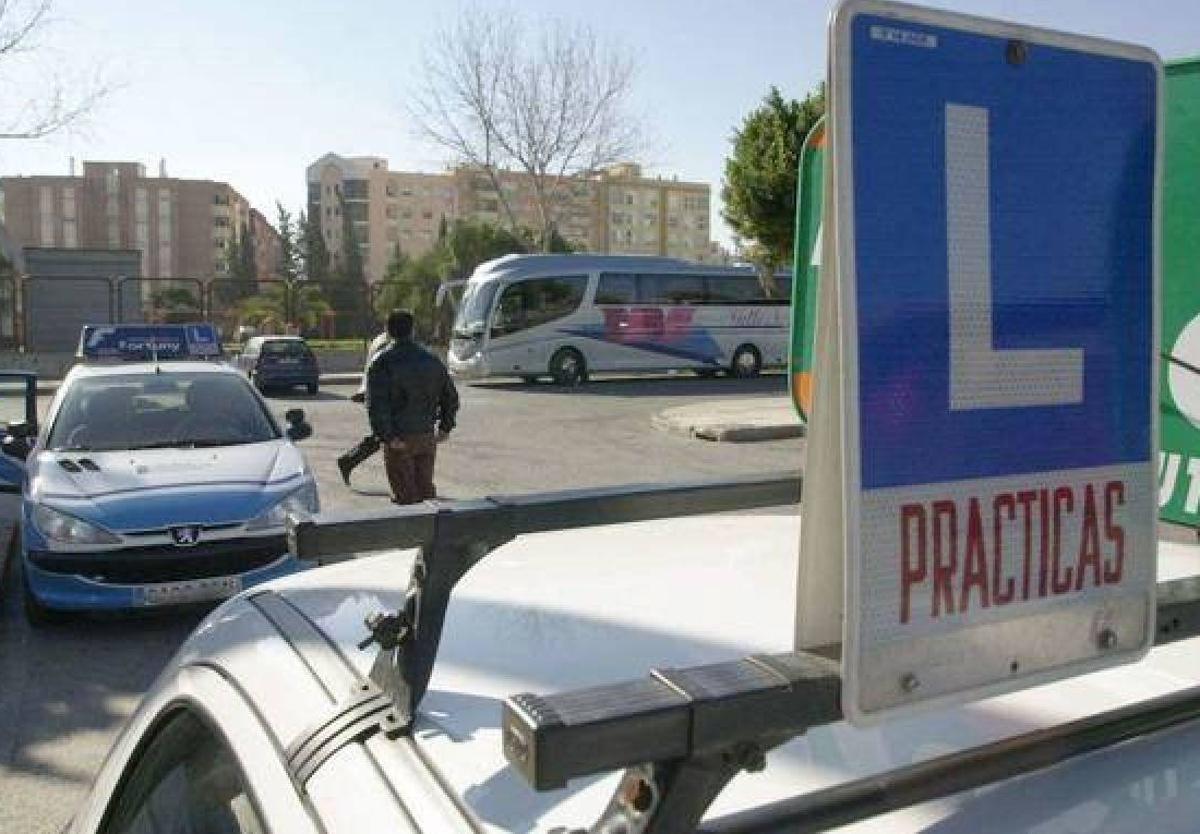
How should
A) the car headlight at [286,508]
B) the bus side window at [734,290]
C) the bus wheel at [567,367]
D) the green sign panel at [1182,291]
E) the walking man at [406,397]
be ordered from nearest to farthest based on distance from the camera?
the green sign panel at [1182,291] → the car headlight at [286,508] → the walking man at [406,397] → the bus wheel at [567,367] → the bus side window at [734,290]

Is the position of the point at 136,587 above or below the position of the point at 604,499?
below

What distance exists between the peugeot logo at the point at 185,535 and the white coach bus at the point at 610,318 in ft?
63.6

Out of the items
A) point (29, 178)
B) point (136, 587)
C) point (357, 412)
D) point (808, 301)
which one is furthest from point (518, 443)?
point (29, 178)

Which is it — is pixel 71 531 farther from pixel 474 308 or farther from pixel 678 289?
pixel 678 289

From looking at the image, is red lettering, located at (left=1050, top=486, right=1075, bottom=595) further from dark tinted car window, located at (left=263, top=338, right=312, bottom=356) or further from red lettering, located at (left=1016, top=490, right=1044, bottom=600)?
dark tinted car window, located at (left=263, top=338, right=312, bottom=356)

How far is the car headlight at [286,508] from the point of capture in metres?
6.20

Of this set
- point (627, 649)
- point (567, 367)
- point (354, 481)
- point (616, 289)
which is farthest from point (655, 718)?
point (616, 289)

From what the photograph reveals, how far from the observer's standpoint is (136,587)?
5973 millimetres

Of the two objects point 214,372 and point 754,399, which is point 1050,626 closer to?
point 214,372

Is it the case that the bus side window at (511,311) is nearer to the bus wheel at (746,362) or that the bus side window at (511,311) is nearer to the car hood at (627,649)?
the bus wheel at (746,362)

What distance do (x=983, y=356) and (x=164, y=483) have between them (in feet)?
19.8

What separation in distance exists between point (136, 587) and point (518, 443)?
31.7ft

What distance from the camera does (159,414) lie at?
286 inches

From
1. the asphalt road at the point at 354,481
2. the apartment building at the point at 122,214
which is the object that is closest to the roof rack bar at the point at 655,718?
the asphalt road at the point at 354,481
